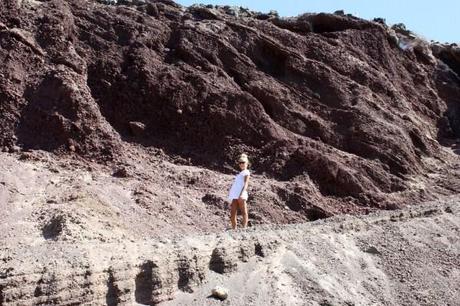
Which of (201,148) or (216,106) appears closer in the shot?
(201,148)

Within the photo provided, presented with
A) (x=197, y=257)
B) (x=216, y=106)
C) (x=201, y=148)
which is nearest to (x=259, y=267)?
(x=197, y=257)

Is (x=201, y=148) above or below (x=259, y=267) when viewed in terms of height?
below

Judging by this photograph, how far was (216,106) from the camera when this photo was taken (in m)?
14.6

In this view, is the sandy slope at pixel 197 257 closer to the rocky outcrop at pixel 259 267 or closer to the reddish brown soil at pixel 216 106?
the rocky outcrop at pixel 259 267

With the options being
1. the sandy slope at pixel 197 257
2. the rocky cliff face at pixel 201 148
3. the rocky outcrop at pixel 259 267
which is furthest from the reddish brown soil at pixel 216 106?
the rocky outcrop at pixel 259 267

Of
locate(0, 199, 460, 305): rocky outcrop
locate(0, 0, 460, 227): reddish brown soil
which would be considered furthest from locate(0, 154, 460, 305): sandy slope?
locate(0, 0, 460, 227): reddish brown soil

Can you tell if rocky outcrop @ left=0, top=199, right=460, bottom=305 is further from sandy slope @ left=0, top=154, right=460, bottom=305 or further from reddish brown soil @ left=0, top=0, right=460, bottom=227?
reddish brown soil @ left=0, top=0, right=460, bottom=227

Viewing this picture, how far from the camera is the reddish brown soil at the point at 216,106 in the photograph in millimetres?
12672

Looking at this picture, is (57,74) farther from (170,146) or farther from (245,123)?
(245,123)

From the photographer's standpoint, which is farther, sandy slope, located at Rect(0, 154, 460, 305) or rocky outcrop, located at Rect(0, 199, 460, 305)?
sandy slope, located at Rect(0, 154, 460, 305)

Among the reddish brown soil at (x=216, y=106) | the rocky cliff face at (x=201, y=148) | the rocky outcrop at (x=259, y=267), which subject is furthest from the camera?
the reddish brown soil at (x=216, y=106)

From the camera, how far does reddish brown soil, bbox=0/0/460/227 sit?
12672 millimetres

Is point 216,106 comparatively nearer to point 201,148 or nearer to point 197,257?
point 201,148

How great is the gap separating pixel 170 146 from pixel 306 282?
6267 millimetres
